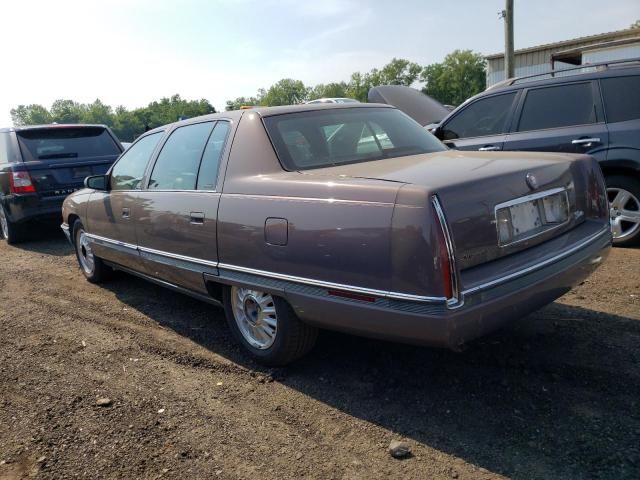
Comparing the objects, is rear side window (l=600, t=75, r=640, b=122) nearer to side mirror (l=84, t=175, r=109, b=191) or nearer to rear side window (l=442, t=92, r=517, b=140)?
rear side window (l=442, t=92, r=517, b=140)

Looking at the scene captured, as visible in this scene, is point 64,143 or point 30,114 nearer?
point 64,143

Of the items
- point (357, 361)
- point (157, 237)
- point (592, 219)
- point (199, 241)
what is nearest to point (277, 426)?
point (357, 361)

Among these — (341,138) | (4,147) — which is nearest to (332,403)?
(341,138)

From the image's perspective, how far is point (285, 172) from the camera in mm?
3248

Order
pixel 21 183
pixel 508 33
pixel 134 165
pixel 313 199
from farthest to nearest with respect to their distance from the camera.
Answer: pixel 508 33 → pixel 21 183 → pixel 134 165 → pixel 313 199

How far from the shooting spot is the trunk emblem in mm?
2869

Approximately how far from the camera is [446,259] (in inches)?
95.3

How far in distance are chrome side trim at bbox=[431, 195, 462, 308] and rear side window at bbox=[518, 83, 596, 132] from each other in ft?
13.1

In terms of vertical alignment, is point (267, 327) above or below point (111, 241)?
below

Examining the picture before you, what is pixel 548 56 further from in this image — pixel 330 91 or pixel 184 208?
pixel 330 91

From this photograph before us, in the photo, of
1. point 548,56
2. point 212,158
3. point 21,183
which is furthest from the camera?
point 548,56

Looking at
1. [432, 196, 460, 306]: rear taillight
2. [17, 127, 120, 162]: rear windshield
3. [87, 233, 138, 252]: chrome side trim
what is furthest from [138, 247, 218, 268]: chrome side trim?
[17, 127, 120, 162]: rear windshield

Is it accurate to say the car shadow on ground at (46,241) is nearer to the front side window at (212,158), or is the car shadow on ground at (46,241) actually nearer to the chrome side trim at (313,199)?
the front side window at (212,158)

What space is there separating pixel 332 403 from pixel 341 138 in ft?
5.64
